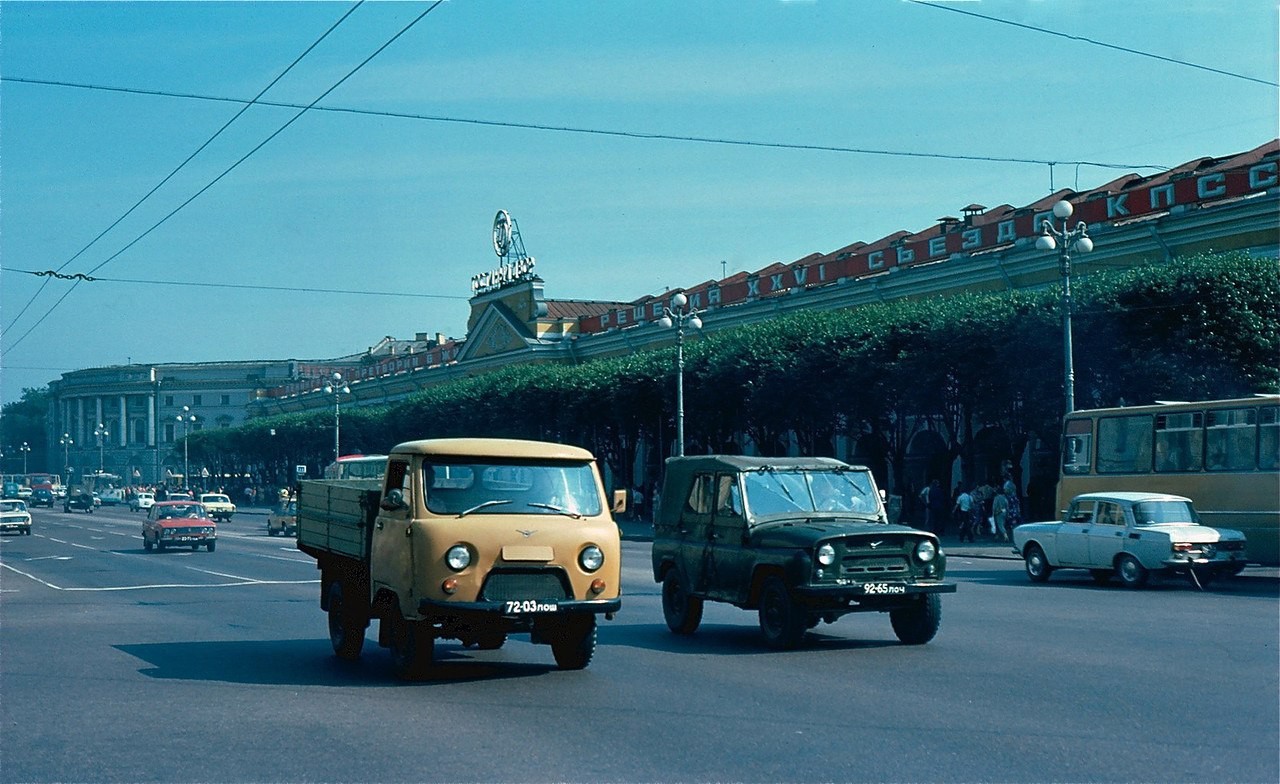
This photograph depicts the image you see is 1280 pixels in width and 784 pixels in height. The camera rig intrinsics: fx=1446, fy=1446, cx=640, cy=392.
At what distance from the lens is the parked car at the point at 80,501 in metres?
96.2

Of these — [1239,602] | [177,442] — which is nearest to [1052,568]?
[1239,602]

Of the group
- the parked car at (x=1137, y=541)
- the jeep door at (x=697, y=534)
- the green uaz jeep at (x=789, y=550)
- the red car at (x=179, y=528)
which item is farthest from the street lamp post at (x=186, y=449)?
the green uaz jeep at (x=789, y=550)

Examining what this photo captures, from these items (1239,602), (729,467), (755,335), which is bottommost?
(1239,602)

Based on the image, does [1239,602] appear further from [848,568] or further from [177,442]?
[177,442]

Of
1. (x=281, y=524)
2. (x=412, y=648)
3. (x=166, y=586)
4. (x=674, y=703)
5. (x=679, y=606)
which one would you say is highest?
(x=412, y=648)

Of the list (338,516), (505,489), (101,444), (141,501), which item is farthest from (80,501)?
(505,489)

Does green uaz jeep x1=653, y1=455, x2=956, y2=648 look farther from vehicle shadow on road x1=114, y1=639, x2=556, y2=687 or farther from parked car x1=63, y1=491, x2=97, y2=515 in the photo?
parked car x1=63, y1=491, x2=97, y2=515

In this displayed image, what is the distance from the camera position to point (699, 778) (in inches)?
314

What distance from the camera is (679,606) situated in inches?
620

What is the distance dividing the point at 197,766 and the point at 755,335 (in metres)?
41.3

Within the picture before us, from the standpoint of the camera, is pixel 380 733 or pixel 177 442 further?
pixel 177 442

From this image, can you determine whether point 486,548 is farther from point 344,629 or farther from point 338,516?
point 338,516

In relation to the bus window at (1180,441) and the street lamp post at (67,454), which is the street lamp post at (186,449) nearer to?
the street lamp post at (67,454)

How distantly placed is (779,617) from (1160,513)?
1092cm
